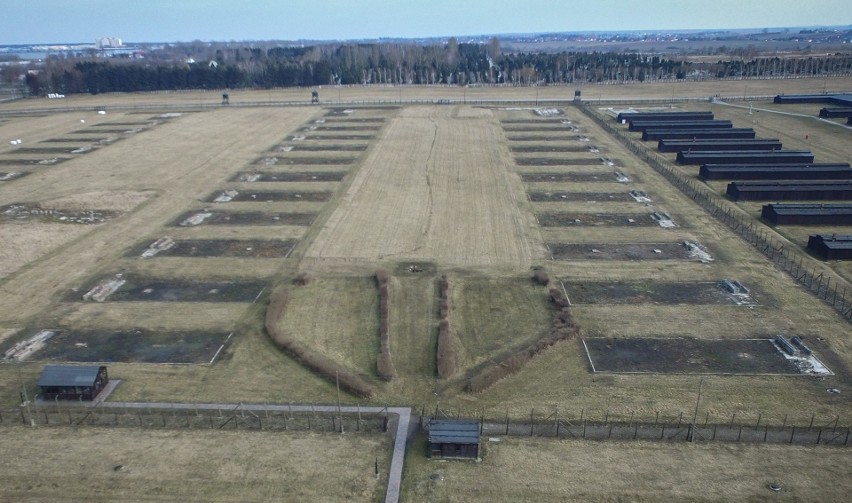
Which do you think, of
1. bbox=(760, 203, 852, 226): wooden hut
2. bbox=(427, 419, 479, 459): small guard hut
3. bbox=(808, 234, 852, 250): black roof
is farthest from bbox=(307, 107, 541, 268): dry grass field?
bbox=(760, 203, 852, 226): wooden hut

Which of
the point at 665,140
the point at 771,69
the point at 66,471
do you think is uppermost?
the point at 771,69

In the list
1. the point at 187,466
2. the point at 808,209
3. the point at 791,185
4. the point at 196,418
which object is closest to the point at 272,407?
the point at 196,418

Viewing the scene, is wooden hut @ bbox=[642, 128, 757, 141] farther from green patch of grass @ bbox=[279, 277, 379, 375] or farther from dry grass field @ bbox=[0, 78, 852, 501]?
green patch of grass @ bbox=[279, 277, 379, 375]

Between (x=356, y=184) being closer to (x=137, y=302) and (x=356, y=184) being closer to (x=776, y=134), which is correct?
(x=137, y=302)

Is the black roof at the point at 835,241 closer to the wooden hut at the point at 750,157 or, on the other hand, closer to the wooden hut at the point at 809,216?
the wooden hut at the point at 809,216

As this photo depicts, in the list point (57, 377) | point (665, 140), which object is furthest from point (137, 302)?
point (665, 140)

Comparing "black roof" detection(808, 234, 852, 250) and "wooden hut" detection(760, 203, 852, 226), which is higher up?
"wooden hut" detection(760, 203, 852, 226)
